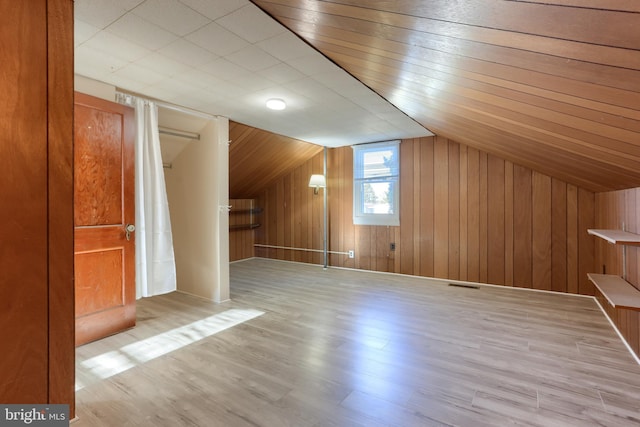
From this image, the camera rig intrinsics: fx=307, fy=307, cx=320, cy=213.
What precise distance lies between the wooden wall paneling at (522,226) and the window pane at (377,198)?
177 cm

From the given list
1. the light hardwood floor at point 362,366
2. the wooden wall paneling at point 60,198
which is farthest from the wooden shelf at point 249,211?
the wooden wall paneling at point 60,198

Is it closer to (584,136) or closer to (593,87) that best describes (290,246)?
(584,136)

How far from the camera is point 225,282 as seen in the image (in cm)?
373

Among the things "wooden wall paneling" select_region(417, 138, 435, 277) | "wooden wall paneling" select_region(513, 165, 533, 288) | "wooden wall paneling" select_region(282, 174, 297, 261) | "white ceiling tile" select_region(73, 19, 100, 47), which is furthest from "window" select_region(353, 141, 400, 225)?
"white ceiling tile" select_region(73, 19, 100, 47)

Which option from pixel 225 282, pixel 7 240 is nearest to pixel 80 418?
pixel 7 240

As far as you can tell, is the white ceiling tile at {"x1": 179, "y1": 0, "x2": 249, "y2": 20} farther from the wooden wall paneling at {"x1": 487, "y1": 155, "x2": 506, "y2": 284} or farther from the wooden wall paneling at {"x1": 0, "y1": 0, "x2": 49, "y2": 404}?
the wooden wall paneling at {"x1": 487, "y1": 155, "x2": 506, "y2": 284}

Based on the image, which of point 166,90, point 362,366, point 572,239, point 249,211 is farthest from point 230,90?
point 572,239

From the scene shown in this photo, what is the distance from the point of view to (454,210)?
4.62 metres

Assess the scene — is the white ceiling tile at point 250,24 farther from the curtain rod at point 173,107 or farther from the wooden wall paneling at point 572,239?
the wooden wall paneling at point 572,239

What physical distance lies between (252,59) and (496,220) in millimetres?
3846

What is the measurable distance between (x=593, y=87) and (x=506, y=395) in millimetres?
1710

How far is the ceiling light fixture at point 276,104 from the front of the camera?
3.07m

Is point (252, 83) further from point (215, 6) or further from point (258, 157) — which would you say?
point (258, 157)

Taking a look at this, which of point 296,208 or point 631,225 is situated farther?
point 296,208
